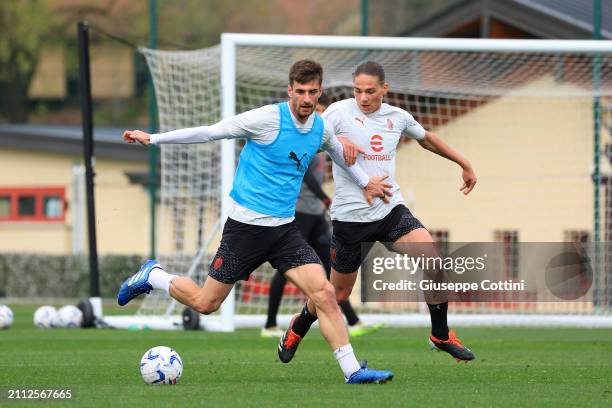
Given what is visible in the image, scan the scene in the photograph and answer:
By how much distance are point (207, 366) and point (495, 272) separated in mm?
5448

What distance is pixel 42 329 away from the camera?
557 inches

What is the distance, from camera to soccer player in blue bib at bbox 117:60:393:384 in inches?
319

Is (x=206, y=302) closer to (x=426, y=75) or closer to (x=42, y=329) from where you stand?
(x=42, y=329)

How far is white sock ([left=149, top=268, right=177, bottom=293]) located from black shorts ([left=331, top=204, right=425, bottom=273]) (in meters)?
1.25

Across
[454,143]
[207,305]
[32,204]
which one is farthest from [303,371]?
[32,204]

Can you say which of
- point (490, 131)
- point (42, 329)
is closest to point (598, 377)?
point (42, 329)

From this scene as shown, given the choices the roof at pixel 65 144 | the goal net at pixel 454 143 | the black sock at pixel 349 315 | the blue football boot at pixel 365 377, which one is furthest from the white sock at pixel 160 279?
the roof at pixel 65 144

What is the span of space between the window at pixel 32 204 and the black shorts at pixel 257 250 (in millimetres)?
23205

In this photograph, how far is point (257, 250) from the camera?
27.7 ft

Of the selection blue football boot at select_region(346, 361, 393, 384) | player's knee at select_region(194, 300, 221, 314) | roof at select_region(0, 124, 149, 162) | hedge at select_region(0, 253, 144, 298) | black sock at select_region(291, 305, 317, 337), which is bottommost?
hedge at select_region(0, 253, 144, 298)

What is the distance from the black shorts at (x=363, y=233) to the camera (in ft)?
30.2

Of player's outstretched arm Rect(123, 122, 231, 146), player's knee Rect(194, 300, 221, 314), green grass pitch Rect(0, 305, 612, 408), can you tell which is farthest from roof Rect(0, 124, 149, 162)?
player's outstretched arm Rect(123, 122, 231, 146)

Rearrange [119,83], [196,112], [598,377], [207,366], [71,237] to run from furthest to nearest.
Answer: [119,83]
[71,237]
[196,112]
[207,366]
[598,377]

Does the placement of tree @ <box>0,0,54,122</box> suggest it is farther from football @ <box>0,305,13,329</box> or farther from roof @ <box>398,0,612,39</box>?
football @ <box>0,305,13,329</box>
